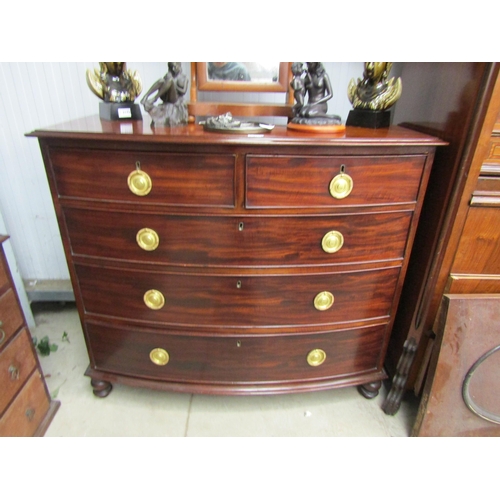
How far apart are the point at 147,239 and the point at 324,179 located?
1.73ft

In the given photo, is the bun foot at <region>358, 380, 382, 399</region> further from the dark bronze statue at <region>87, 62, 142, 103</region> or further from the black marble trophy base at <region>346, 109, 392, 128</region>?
the dark bronze statue at <region>87, 62, 142, 103</region>

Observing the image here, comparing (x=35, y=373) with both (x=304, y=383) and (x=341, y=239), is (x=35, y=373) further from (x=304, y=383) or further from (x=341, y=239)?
(x=341, y=239)

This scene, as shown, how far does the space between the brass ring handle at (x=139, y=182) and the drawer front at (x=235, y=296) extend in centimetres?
26

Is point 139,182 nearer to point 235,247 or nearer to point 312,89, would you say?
point 235,247

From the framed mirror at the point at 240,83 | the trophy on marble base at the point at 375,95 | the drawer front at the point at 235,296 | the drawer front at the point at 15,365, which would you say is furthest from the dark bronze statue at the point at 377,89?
the drawer front at the point at 15,365

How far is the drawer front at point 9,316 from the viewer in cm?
103

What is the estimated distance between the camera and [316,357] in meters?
1.18

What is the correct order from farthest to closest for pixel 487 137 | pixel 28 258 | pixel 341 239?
pixel 28 258, pixel 341 239, pixel 487 137

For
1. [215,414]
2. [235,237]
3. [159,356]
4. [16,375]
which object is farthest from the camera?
[215,414]

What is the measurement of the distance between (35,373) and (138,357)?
35 centimetres

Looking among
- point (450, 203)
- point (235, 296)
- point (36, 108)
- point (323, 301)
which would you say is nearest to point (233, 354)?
point (235, 296)

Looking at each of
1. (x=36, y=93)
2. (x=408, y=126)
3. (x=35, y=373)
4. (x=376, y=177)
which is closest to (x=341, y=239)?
(x=376, y=177)

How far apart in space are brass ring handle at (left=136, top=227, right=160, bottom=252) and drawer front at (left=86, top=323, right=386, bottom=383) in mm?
330

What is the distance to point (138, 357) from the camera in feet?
3.92
